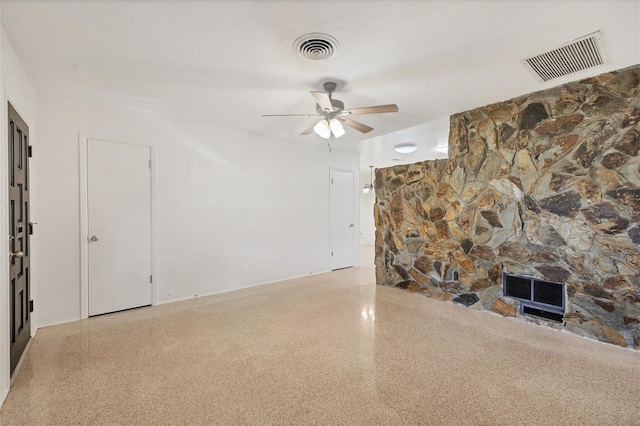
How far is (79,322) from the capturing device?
10.5ft

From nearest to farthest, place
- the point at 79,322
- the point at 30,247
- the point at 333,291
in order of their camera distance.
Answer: the point at 30,247 < the point at 79,322 < the point at 333,291

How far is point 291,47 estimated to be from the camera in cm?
228

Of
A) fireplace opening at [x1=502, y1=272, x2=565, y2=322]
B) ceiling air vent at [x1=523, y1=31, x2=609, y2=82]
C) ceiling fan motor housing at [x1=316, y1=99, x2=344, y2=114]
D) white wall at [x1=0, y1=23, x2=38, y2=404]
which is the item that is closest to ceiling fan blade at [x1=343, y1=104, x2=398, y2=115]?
ceiling fan motor housing at [x1=316, y1=99, x2=344, y2=114]

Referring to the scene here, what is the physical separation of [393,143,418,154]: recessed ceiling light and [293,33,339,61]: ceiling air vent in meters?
3.66

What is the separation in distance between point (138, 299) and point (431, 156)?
6128mm

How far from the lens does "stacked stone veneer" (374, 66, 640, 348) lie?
2.61 metres

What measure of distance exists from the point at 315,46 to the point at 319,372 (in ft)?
7.85

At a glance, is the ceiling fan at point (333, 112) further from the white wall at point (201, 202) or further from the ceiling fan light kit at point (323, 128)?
the white wall at point (201, 202)

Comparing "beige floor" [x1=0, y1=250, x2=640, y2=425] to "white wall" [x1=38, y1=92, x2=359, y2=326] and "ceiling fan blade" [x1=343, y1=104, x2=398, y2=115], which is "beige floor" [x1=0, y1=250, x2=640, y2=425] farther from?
"ceiling fan blade" [x1=343, y1=104, x2=398, y2=115]

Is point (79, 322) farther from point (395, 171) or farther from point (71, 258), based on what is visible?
point (395, 171)

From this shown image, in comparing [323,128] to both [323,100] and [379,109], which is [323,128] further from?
[379,109]

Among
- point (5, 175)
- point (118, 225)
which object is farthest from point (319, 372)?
point (118, 225)

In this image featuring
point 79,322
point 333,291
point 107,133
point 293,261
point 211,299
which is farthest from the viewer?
point 293,261

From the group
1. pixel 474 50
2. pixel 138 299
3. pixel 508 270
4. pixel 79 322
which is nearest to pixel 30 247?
pixel 79 322
